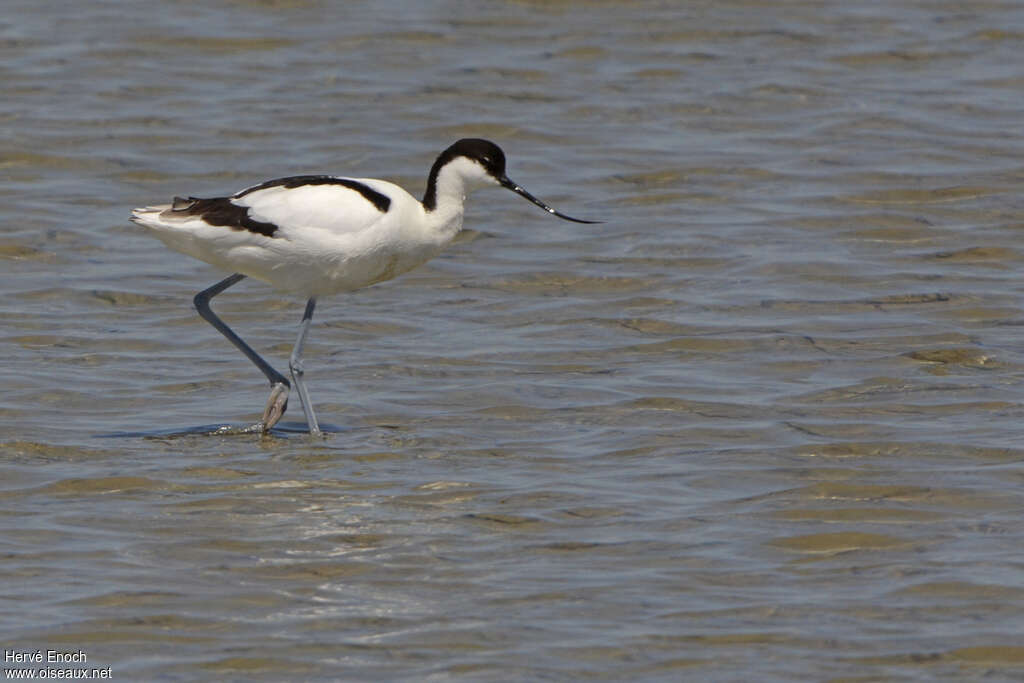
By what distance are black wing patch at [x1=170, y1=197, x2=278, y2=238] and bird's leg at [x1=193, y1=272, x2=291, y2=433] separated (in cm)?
41

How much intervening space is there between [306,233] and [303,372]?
0.61 meters

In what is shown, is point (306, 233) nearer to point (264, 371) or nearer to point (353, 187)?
point (353, 187)

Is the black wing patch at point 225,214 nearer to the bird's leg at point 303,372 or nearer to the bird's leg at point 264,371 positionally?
the bird's leg at point 264,371

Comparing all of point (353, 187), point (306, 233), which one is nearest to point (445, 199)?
point (353, 187)

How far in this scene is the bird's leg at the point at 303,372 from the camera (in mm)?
7352

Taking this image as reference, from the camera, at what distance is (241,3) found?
14469 mm

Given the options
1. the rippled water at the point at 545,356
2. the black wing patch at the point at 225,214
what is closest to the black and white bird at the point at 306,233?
the black wing patch at the point at 225,214

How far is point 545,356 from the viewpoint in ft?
27.3

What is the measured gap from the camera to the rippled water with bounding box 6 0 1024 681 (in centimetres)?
530

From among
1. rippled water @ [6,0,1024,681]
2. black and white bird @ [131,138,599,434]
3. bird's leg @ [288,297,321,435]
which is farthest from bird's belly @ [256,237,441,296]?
rippled water @ [6,0,1024,681]

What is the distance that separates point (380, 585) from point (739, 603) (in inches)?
40.4

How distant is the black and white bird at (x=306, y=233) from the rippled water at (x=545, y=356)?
0.53 metres

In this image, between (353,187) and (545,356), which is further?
(545,356)

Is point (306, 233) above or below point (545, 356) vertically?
above
